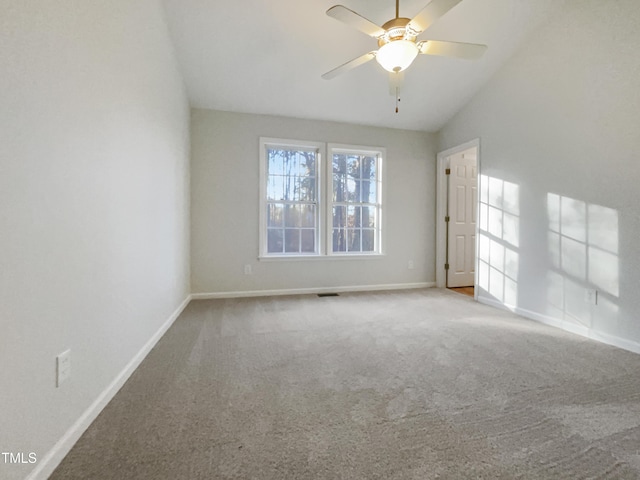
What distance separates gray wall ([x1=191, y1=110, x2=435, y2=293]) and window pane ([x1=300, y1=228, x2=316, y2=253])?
0.61 feet

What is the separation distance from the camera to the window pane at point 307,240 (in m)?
4.20

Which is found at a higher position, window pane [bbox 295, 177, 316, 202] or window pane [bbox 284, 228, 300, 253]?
window pane [bbox 295, 177, 316, 202]

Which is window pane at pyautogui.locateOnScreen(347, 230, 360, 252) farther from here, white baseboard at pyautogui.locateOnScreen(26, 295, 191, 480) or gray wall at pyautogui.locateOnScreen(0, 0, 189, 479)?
white baseboard at pyautogui.locateOnScreen(26, 295, 191, 480)

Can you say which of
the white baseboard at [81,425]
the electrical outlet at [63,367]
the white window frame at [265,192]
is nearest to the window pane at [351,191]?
the white window frame at [265,192]

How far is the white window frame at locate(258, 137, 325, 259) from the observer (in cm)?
395

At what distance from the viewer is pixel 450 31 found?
2832 mm

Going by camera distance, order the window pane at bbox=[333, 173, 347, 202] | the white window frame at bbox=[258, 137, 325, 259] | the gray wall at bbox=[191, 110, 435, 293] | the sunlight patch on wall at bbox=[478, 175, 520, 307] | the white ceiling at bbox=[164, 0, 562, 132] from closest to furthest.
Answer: the white ceiling at bbox=[164, 0, 562, 132]
the sunlight patch on wall at bbox=[478, 175, 520, 307]
the gray wall at bbox=[191, 110, 435, 293]
the white window frame at bbox=[258, 137, 325, 259]
the window pane at bbox=[333, 173, 347, 202]

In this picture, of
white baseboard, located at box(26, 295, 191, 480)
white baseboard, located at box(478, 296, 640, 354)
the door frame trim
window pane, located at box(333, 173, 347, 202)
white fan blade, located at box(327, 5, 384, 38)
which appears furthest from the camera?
the door frame trim

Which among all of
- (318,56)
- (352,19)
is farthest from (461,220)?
(352,19)

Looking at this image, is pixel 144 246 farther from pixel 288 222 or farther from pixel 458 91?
pixel 458 91

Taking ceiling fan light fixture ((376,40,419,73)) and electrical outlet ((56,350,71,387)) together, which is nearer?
electrical outlet ((56,350,71,387))

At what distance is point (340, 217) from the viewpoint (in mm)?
4340

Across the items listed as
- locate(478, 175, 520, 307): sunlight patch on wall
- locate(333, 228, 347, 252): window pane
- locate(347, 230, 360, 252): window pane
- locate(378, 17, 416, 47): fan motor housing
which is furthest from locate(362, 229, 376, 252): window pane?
locate(378, 17, 416, 47): fan motor housing

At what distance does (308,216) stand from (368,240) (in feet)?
3.40
